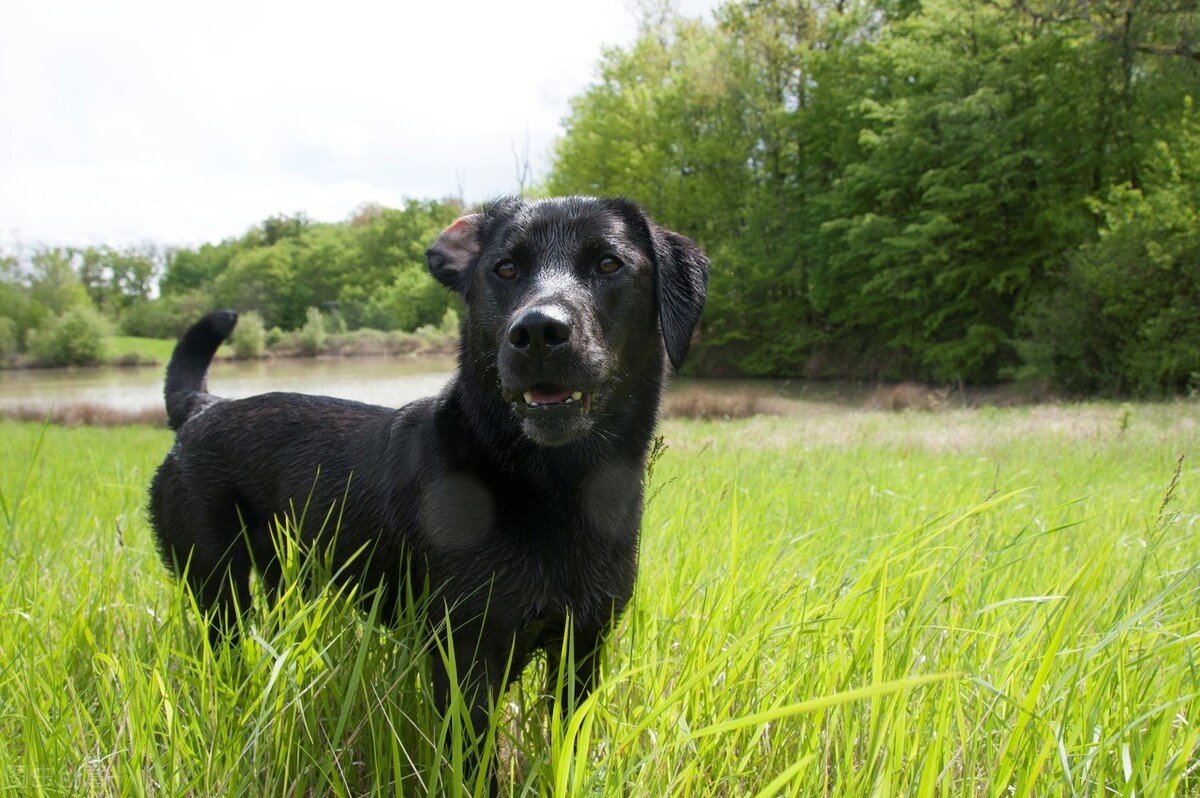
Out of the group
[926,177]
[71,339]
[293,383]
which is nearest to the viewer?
[926,177]

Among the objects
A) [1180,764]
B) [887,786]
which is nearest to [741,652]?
[887,786]

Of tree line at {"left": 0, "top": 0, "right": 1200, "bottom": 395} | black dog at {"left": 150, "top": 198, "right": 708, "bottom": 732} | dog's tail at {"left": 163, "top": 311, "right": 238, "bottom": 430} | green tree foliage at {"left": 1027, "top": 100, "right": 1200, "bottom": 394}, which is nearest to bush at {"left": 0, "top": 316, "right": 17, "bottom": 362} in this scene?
tree line at {"left": 0, "top": 0, "right": 1200, "bottom": 395}

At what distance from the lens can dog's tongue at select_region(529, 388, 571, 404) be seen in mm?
1856

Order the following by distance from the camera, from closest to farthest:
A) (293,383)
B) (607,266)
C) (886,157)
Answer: (607,266) < (886,157) < (293,383)

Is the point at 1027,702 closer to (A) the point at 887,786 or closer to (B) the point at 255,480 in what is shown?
(A) the point at 887,786

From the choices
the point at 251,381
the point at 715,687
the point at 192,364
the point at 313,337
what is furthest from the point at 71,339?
the point at 715,687

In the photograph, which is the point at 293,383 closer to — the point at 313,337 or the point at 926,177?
the point at 313,337

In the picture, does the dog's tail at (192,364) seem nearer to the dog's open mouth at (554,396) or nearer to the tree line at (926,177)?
the dog's open mouth at (554,396)

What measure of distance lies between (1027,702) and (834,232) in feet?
100

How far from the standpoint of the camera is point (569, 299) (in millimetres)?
1909

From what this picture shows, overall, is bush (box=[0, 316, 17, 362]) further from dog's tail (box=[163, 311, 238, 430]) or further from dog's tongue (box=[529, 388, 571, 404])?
dog's tongue (box=[529, 388, 571, 404])

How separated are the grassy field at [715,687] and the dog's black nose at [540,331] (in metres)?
0.75

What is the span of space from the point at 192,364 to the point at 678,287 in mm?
2376

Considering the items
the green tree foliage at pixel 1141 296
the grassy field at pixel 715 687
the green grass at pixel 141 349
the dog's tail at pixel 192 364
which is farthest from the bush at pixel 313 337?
the grassy field at pixel 715 687
